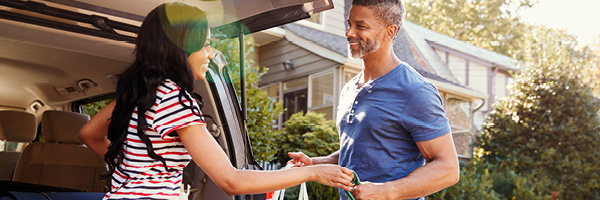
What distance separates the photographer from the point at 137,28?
284 cm

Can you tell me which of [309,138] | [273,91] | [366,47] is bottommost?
[273,91]

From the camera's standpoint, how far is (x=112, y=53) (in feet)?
10.2

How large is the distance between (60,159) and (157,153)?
2.61 meters

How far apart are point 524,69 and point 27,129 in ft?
34.3

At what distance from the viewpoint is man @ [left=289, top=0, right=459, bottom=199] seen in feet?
6.00

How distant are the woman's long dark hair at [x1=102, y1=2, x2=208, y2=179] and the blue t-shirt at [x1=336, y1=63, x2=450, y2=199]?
28.8 inches

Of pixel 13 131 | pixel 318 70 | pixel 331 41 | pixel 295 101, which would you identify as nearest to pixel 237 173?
pixel 13 131

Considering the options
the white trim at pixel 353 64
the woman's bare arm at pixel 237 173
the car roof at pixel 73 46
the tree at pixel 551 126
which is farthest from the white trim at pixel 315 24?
the woman's bare arm at pixel 237 173

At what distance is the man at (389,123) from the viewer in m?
1.83

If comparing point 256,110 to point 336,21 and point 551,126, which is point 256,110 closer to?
point 336,21

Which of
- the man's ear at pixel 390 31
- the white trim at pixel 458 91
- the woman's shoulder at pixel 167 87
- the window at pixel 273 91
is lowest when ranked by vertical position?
the white trim at pixel 458 91

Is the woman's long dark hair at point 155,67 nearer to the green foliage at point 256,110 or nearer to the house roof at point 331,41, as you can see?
the green foliage at point 256,110

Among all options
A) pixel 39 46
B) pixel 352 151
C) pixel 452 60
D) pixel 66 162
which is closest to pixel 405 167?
pixel 352 151

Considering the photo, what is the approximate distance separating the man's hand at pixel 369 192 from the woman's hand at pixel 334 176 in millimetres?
31
